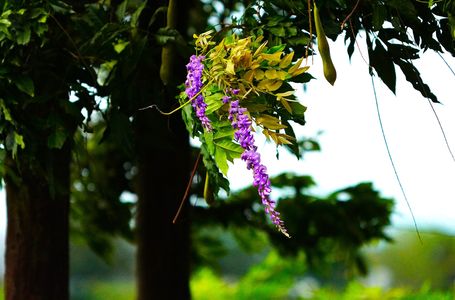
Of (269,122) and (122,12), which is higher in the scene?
(122,12)

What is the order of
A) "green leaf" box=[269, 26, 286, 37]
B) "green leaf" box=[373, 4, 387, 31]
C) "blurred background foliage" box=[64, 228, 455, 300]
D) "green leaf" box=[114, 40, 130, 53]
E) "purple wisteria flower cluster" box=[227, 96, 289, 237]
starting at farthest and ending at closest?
"blurred background foliage" box=[64, 228, 455, 300] < "green leaf" box=[114, 40, 130, 53] < "green leaf" box=[269, 26, 286, 37] < "green leaf" box=[373, 4, 387, 31] < "purple wisteria flower cluster" box=[227, 96, 289, 237]

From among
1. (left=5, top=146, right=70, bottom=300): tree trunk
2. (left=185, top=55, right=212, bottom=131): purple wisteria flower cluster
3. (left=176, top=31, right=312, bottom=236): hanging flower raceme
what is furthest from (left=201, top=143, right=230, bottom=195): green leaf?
(left=5, top=146, right=70, bottom=300): tree trunk

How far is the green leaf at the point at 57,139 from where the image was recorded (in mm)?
3236

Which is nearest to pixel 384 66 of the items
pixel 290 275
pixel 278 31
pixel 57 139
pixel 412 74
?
pixel 412 74

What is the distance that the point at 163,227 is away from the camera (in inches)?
189

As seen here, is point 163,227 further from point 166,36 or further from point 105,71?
point 166,36

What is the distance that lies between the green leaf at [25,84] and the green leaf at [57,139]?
7.3 inches

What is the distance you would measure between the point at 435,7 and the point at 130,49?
115cm

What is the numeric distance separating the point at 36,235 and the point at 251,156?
1.83 metres

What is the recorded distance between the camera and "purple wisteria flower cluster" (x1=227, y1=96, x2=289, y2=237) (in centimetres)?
237

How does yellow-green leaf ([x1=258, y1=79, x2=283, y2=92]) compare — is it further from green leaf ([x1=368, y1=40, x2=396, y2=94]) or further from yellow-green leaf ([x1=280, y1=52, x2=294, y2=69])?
green leaf ([x1=368, y1=40, x2=396, y2=94])

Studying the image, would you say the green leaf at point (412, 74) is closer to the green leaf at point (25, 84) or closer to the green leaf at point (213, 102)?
the green leaf at point (213, 102)

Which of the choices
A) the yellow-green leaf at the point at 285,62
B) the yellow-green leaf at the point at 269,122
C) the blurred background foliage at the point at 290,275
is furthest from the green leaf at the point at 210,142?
the blurred background foliage at the point at 290,275

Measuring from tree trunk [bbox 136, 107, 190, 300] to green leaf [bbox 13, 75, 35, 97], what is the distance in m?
1.52
